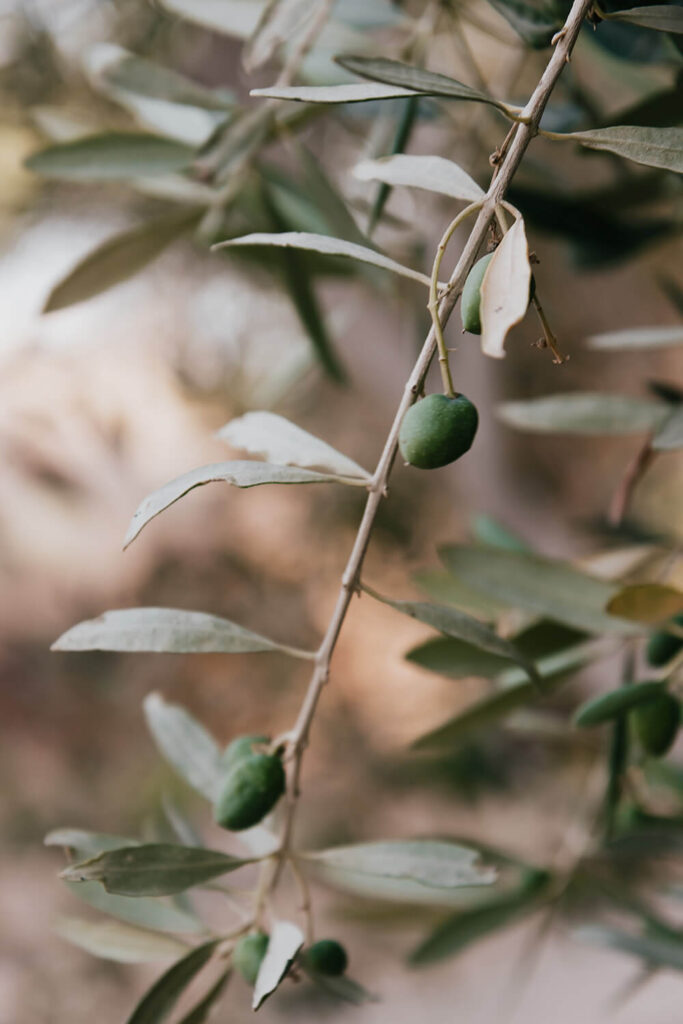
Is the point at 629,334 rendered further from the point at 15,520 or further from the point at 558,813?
the point at 558,813

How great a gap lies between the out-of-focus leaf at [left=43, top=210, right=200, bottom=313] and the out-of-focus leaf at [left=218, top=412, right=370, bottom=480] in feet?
0.61

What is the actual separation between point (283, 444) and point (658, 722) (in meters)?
0.19

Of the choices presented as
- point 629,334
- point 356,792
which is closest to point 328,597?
point 356,792

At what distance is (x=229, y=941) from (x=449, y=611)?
148mm

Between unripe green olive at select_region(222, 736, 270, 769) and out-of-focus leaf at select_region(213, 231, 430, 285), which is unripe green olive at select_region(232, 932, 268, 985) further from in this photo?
out-of-focus leaf at select_region(213, 231, 430, 285)

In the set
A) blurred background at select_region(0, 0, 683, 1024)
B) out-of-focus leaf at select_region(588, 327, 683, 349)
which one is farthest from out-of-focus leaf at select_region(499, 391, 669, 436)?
blurred background at select_region(0, 0, 683, 1024)

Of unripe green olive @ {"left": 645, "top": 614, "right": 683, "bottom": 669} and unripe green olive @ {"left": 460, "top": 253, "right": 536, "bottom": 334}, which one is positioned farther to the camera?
unripe green olive @ {"left": 645, "top": 614, "right": 683, "bottom": 669}

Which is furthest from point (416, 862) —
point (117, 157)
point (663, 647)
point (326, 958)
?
point (117, 157)

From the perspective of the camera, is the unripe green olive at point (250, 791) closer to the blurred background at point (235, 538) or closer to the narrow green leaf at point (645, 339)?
the narrow green leaf at point (645, 339)

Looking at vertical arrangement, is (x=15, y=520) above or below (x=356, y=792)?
above

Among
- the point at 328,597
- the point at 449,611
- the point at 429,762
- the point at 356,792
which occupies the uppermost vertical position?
the point at 449,611

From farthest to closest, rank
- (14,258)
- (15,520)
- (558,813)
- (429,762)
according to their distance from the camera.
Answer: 1. (558,813)
2. (15,520)
3. (14,258)
4. (429,762)

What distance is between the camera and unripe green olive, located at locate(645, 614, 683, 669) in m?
0.37

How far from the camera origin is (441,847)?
282mm
